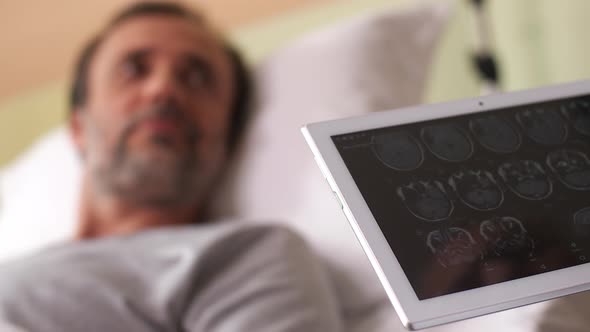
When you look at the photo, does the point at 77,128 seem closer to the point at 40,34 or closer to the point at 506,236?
the point at 40,34

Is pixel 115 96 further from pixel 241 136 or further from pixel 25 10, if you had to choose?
pixel 25 10

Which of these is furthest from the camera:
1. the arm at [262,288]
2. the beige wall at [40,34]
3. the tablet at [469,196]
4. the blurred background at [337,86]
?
the beige wall at [40,34]

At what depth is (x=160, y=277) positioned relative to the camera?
1.00 meters

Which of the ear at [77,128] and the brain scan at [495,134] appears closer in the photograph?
the brain scan at [495,134]

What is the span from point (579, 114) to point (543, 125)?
4 centimetres

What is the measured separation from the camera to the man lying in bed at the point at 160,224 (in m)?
0.92

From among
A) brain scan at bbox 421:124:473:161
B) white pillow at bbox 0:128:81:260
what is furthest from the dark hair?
brain scan at bbox 421:124:473:161

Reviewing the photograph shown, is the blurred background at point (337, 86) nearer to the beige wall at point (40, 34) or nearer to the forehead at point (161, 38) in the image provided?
the forehead at point (161, 38)

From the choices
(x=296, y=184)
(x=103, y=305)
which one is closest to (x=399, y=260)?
(x=103, y=305)

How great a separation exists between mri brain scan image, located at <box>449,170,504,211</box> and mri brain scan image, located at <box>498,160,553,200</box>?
0.04ft

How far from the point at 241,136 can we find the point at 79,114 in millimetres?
355

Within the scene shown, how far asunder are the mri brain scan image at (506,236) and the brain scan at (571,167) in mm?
72

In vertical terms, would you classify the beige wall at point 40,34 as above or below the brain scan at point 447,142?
above

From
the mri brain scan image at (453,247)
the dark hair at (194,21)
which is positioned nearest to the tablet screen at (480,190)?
the mri brain scan image at (453,247)
